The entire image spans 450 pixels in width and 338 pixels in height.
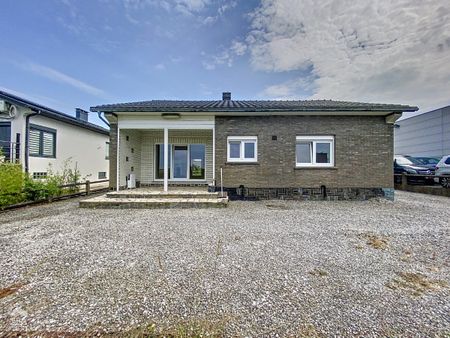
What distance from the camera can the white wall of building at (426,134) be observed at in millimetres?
29125

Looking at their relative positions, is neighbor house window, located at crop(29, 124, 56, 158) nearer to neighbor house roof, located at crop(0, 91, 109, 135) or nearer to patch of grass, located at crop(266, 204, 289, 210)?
neighbor house roof, located at crop(0, 91, 109, 135)

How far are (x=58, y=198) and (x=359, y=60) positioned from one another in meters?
16.6

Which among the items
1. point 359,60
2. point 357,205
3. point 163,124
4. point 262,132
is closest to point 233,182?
point 262,132

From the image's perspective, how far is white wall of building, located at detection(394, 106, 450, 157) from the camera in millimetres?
29125

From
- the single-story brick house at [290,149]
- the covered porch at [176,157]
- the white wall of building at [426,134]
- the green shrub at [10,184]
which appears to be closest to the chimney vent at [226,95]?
the covered porch at [176,157]

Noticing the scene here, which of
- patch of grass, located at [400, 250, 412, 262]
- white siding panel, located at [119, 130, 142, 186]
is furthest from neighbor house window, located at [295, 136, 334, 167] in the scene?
white siding panel, located at [119, 130, 142, 186]

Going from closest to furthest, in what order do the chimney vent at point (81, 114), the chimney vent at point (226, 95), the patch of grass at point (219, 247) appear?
the patch of grass at point (219, 247) < the chimney vent at point (226, 95) < the chimney vent at point (81, 114)

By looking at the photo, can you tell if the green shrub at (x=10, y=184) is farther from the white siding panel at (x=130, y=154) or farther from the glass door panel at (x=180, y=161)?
the glass door panel at (x=180, y=161)

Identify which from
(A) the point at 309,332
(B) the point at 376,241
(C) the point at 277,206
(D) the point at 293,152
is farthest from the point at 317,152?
(A) the point at 309,332

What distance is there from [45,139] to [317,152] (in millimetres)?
12605

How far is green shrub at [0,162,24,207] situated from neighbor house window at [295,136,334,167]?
1026 cm

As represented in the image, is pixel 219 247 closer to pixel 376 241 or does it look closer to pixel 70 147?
pixel 376 241

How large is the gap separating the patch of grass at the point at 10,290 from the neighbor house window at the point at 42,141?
9205mm

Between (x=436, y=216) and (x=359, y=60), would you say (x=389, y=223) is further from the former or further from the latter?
(x=359, y=60)
